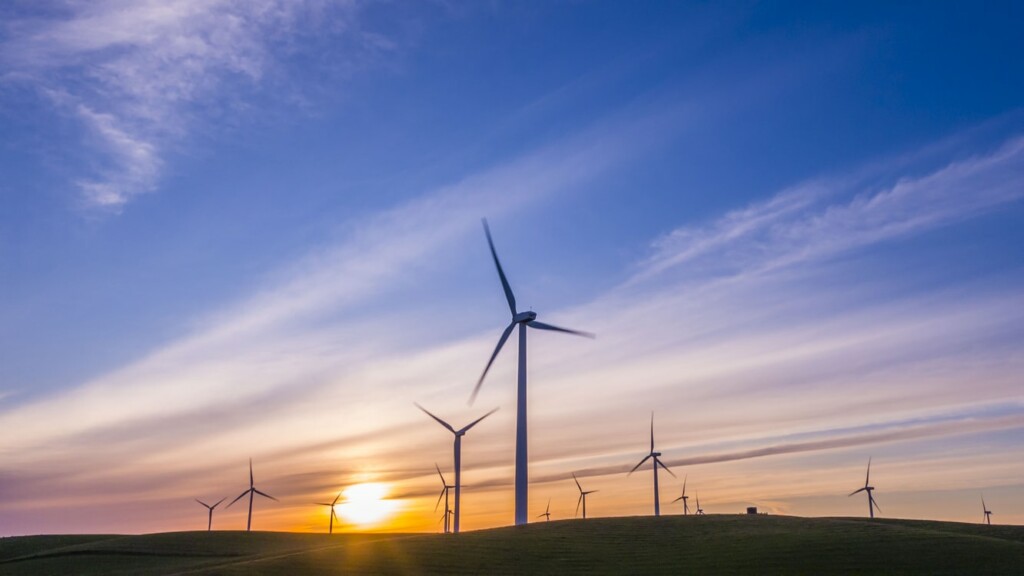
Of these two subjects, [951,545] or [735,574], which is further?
[951,545]

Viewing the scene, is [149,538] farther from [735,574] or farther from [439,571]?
[735,574]

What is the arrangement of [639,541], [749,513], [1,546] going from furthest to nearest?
[1,546], [749,513], [639,541]

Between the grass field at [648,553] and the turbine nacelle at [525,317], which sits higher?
the turbine nacelle at [525,317]

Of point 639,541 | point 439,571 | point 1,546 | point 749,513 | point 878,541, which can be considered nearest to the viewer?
point 439,571

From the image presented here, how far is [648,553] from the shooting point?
228 feet

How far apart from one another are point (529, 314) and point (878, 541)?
3406 centimetres

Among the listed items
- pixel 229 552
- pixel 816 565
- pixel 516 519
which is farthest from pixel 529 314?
pixel 229 552

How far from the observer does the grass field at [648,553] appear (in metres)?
61.3

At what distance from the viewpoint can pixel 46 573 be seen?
85.8 metres

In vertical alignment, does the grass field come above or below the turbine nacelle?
below

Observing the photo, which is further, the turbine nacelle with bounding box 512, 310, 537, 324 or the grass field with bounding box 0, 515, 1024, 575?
the turbine nacelle with bounding box 512, 310, 537, 324

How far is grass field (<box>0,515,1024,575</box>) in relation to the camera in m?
61.3

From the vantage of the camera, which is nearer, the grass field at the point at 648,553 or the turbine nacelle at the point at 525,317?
the grass field at the point at 648,553

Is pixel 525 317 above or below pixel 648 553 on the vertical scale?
above
